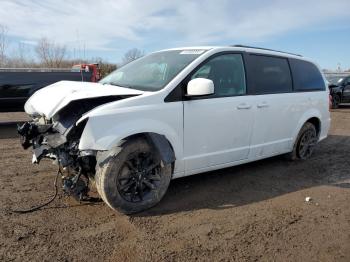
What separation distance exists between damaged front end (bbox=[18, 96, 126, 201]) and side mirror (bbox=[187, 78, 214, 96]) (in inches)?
32.4

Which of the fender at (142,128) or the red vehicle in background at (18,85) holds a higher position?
the red vehicle in background at (18,85)

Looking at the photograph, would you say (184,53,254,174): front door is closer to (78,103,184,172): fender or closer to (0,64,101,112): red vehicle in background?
(78,103,184,172): fender

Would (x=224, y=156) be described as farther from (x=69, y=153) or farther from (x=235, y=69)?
(x=69, y=153)

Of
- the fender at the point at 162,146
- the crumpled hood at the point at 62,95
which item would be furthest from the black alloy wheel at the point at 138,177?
the crumpled hood at the point at 62,95

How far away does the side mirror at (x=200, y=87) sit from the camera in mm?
4090

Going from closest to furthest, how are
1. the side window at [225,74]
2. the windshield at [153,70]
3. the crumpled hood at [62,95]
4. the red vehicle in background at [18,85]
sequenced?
the crumpled hood at [62,95], the windshield at [153,70], the side window at [225,74], the red vehicle in background at [18,85]

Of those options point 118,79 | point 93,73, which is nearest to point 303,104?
point 118,79

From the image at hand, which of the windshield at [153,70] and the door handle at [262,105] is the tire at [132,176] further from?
the door handle at [262,105]

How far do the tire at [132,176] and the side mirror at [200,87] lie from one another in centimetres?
79

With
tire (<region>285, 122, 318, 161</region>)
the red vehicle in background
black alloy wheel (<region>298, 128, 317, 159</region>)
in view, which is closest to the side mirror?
tire (<region>285, 122, 318, 161</region>)

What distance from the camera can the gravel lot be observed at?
3.25 metres

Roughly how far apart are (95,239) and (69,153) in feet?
3.08

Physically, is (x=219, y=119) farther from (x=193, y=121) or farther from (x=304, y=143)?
(x=304, y=143)

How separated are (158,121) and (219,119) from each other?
929mm
